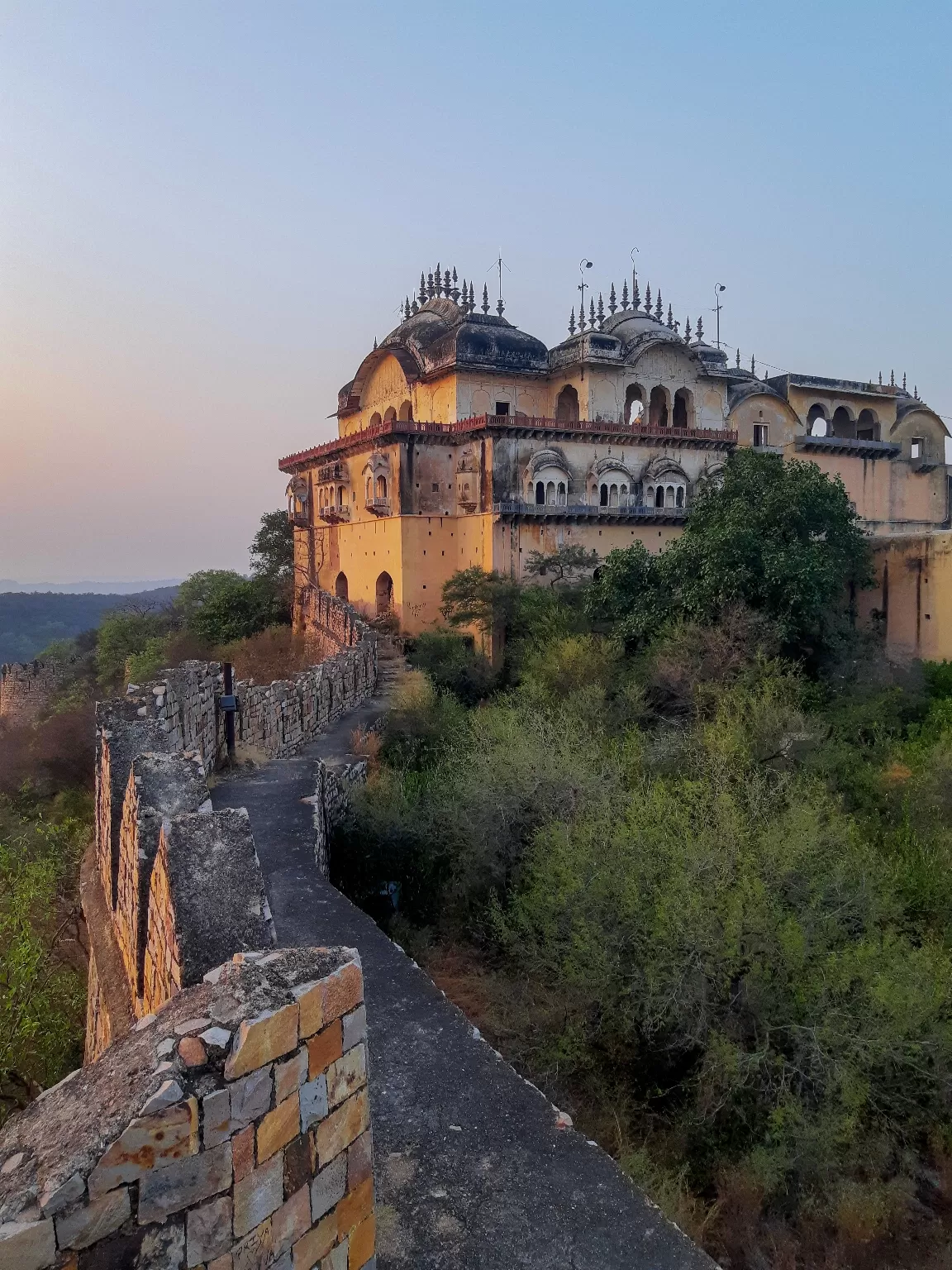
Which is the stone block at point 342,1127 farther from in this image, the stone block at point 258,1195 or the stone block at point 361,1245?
the stone block at point 361,1245

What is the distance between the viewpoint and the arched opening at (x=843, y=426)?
27.3 m

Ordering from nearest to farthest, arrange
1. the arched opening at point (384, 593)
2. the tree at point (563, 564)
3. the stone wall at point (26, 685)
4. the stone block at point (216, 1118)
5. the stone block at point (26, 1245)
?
the stone block at point (26, 1245)
the stone block at point (216, 1118)
the tree at point (563, 564)
the arched opening at point (384, 593)
the stone wall at point (26, 685)

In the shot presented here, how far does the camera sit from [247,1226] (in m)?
2.17

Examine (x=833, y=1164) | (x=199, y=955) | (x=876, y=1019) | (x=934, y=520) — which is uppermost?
(x=934, y=520)

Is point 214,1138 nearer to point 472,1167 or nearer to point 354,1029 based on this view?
point 354,1029

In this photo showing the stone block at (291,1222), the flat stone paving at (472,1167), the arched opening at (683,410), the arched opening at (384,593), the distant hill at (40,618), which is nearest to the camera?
the stone block at (291,1222)

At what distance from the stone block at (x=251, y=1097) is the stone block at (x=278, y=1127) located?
0.05 m

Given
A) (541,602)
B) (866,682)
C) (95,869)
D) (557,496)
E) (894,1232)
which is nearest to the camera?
(894,1232)

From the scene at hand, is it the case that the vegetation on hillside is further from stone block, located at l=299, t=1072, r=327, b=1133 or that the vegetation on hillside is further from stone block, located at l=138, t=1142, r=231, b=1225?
stone block, located at l=138, t=1142, r=231, b=1225

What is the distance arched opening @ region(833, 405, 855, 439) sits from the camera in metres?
27.3

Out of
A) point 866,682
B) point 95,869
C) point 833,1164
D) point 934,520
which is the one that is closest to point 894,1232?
point 833,1164

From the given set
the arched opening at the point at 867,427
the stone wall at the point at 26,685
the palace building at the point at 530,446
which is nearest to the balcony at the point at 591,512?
the palace building at the point at 530,446

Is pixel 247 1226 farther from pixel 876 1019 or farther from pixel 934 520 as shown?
pixel 934 520

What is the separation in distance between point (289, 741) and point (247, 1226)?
28.8 ft
